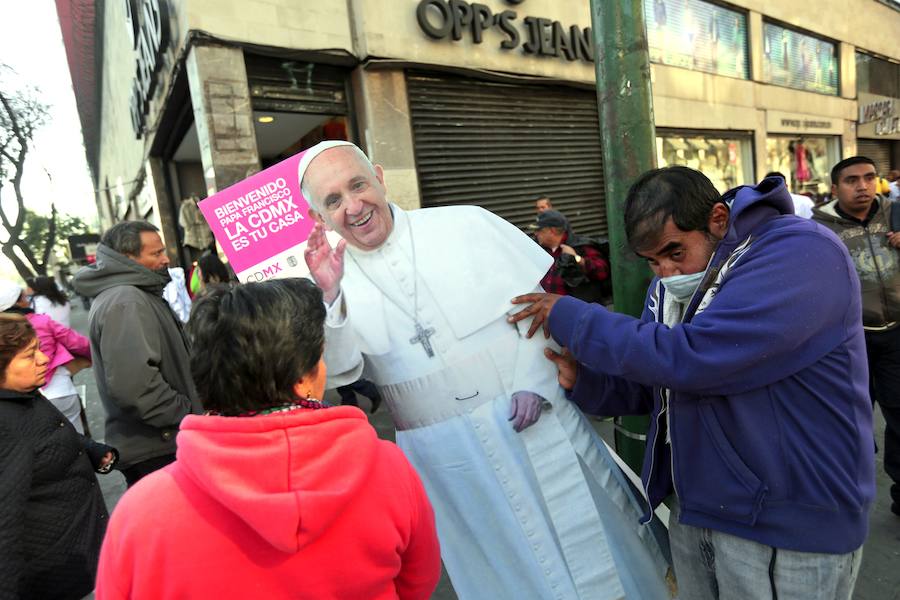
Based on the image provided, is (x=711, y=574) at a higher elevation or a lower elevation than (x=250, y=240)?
lower

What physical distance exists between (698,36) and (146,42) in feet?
30.3

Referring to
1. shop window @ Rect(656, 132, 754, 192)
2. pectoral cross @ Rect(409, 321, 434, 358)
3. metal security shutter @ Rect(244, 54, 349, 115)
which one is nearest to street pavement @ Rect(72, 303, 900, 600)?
pectoral cross @ Rect(409, 321, 434, 358)

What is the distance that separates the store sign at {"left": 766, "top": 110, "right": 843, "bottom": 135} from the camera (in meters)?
11.6

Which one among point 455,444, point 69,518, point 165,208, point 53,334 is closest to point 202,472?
point 455,444

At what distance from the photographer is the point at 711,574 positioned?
1472 mm

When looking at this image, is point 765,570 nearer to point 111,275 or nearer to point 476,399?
point 476,399

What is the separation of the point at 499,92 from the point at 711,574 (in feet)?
21.7

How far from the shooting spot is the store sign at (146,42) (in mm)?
5395

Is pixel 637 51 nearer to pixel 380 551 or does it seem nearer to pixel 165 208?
pixel 380 551

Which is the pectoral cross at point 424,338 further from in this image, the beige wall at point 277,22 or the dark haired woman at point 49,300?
the dark haired woman at point 49,300

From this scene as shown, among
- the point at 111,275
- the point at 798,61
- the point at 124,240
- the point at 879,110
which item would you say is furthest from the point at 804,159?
the point at 111,275

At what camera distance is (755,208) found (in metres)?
1.24

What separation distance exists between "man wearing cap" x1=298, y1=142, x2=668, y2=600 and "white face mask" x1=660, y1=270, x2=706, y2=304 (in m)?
0.48

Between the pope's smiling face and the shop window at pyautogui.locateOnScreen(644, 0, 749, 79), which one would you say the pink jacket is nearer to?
the pope's smiling face
